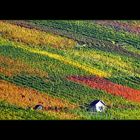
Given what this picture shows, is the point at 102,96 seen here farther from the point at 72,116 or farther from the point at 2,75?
the point at 2,75

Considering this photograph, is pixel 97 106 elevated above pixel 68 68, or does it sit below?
below

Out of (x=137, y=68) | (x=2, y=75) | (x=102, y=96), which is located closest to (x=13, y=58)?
(x=2, y=75)

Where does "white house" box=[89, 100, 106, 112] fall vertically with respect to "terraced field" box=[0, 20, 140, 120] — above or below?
below
